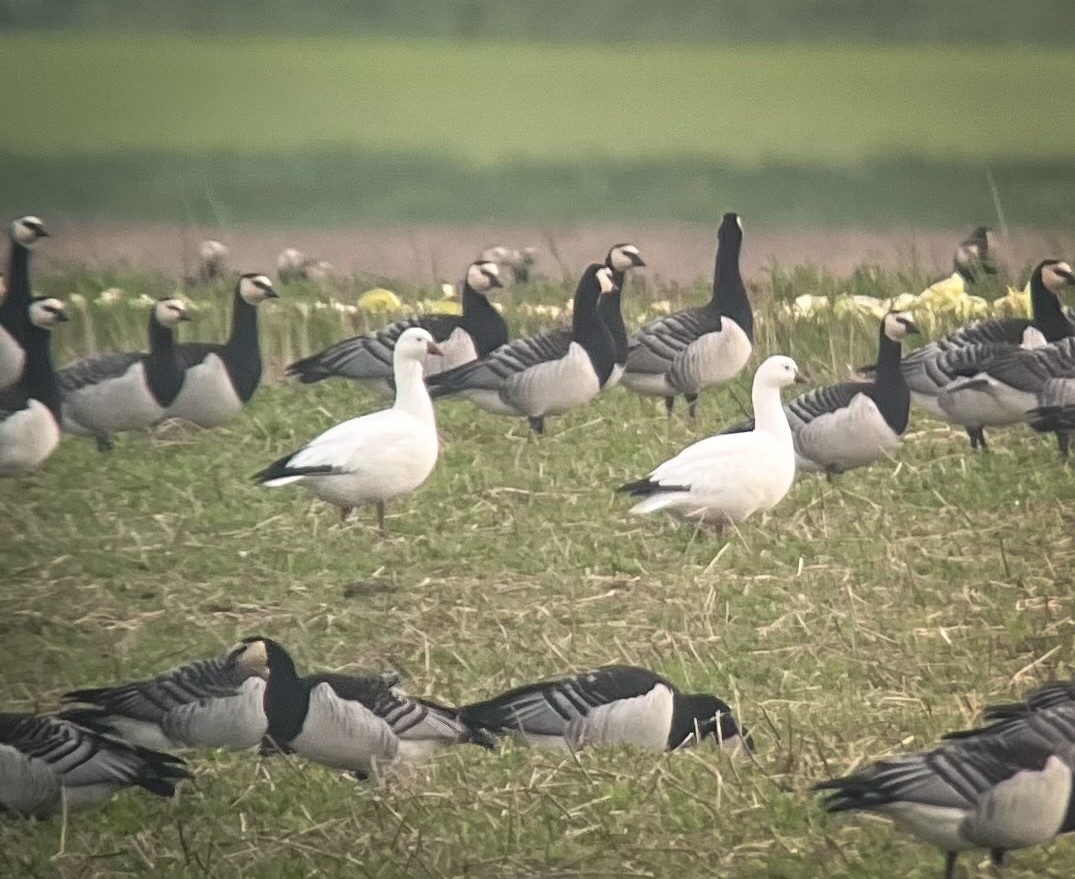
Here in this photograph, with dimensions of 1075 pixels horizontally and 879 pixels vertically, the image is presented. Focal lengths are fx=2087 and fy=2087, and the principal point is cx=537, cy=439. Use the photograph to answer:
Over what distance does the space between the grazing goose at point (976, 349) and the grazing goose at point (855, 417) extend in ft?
0.11

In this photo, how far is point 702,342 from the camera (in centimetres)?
333

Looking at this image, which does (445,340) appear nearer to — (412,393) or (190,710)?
(412,393)

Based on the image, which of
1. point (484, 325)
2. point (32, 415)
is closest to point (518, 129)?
point (484, 325)

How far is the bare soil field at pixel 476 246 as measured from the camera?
3322 mm

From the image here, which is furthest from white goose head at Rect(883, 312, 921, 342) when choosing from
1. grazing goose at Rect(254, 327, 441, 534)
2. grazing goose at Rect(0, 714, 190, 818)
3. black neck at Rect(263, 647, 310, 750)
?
grazing goose at Rect(0, 714, 190, 818)

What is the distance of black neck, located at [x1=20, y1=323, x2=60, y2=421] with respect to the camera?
3342mm

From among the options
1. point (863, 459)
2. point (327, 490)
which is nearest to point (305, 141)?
point (327, 490)

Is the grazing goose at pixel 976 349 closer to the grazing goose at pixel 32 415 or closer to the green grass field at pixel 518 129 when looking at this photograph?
the green grass field at pixel 518 129

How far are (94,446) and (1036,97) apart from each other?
160 cm

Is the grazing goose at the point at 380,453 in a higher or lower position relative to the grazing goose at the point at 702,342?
lower

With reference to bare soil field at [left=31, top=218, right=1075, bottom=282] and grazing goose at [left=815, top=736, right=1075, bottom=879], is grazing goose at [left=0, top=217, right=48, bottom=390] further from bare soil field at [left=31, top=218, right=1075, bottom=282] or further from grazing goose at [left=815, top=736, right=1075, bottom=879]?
grazing goose at [left=815, top=736, right=1075, bottom=879]

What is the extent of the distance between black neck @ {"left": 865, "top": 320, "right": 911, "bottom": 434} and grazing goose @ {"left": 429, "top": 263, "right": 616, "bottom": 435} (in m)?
0.42

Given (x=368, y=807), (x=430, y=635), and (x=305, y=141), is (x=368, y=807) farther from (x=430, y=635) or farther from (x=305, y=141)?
(x=305, y=141)

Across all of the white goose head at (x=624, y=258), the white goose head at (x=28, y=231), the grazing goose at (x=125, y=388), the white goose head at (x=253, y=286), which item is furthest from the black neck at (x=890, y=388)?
the white goose head at (x=28, y=231)
